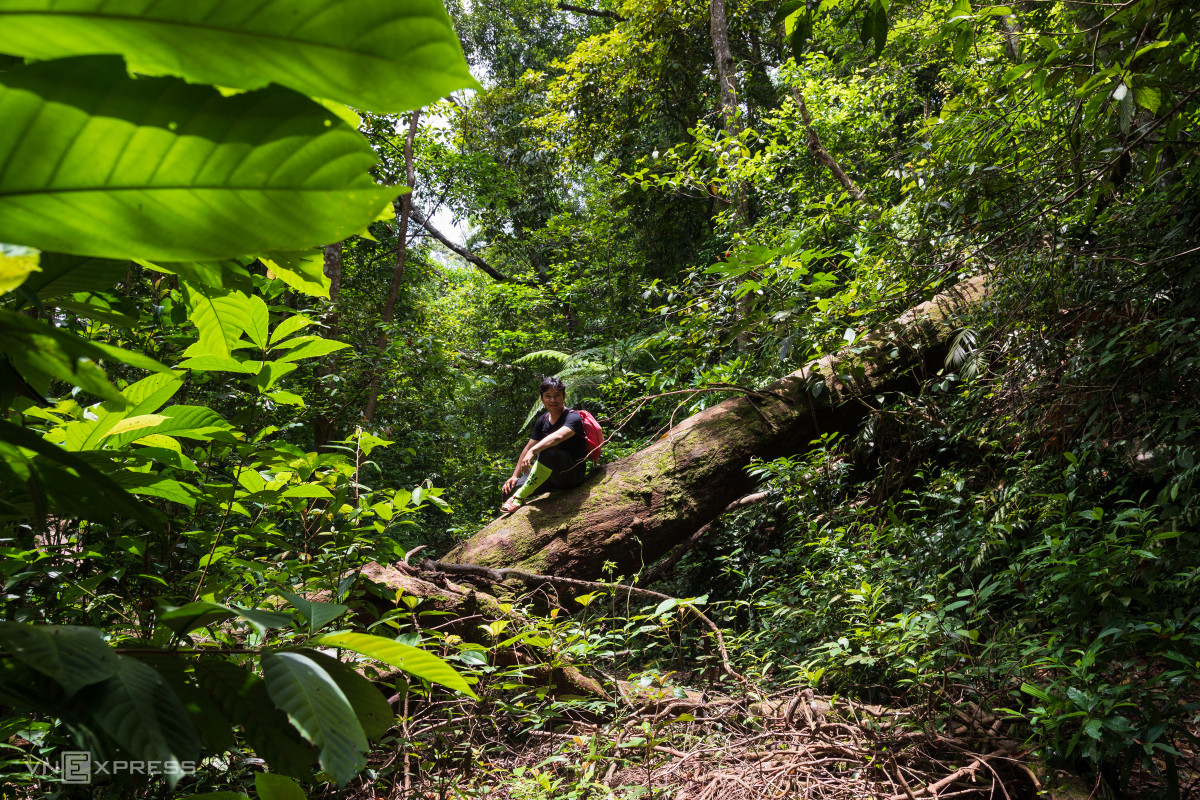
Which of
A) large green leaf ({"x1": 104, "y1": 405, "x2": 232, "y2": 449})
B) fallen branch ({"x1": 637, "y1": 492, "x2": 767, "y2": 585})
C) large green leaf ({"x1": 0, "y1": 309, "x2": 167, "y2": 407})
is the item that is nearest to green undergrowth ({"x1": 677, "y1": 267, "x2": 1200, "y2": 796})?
fallen branch ({"x1": 637, "y1": 492, "x2": 767, "y2": 585})

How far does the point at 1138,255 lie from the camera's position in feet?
10.6

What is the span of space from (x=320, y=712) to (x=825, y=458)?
3.93m

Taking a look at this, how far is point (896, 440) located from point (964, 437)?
0.58 m

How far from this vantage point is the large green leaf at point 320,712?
13.9 inches

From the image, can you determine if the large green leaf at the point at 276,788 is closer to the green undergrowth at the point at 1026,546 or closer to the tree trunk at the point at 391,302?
the green undergrowth at the point at 1026,546

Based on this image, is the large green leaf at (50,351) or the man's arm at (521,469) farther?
the man's arm at (521,469)

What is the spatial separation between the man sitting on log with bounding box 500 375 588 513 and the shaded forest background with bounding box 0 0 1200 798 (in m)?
0.78

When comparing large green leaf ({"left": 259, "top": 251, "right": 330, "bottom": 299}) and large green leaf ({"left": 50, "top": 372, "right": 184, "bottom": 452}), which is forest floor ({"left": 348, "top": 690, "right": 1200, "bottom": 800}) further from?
large green leaf ({"left": 259, "top": 251, "right": 330, "bottom": 299})

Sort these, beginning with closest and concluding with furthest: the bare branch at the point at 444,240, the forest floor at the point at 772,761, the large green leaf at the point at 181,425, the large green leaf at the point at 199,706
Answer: the large green leaf at the point at 199,706 < the large green leaf at the point at 181,425 < the forest floor at the point at 772,761 < the bare branch at the point at 444,240

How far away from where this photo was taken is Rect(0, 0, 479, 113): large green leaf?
0.29 metres

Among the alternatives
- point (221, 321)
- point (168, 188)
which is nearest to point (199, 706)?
point (168, 188)

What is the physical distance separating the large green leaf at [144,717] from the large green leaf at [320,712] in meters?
0.04

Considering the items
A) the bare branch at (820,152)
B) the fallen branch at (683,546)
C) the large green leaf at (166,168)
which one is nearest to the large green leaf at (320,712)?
the large green leaf at (166,168)

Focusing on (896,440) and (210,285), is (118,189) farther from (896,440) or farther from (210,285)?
(896,440)
